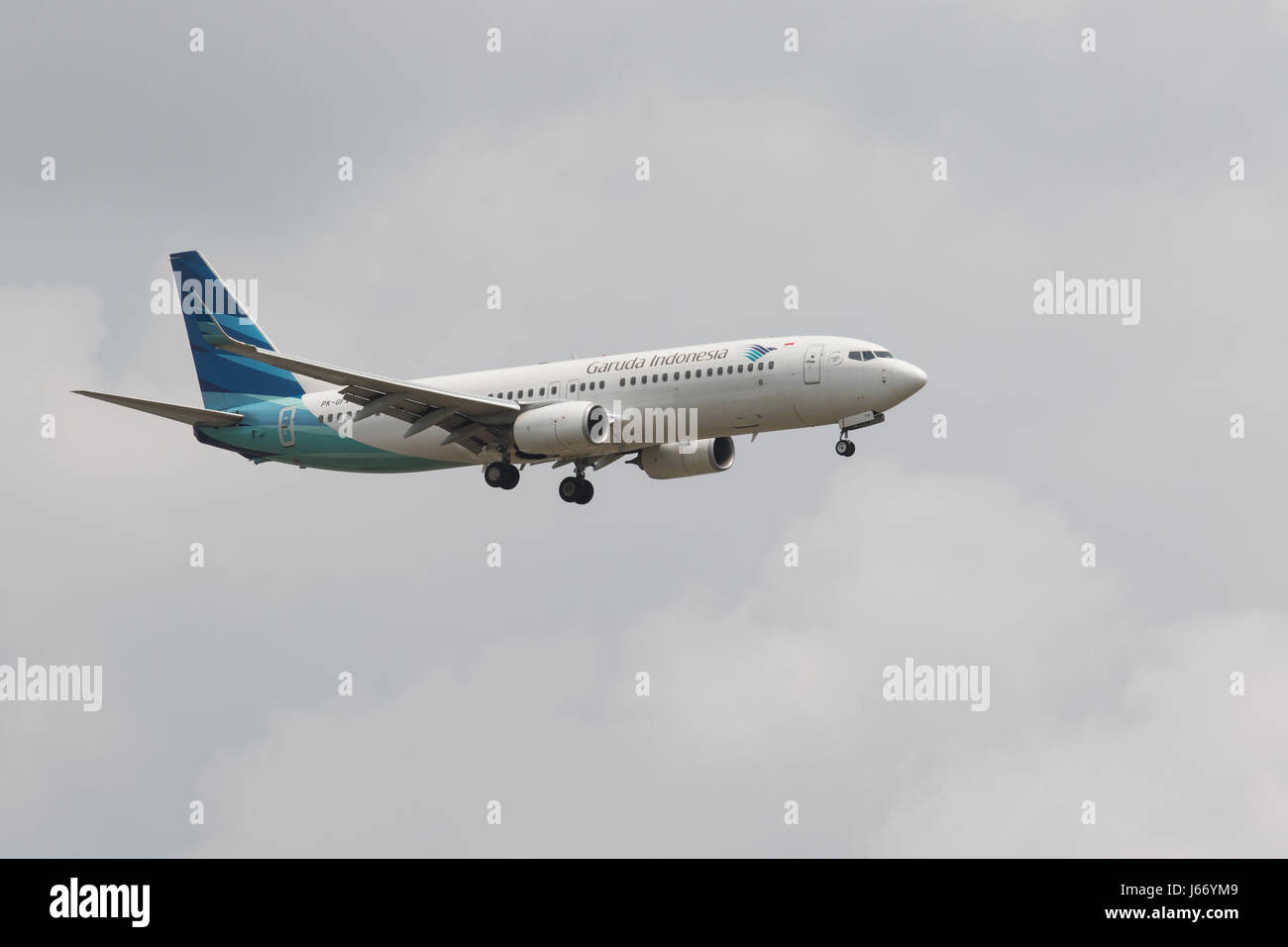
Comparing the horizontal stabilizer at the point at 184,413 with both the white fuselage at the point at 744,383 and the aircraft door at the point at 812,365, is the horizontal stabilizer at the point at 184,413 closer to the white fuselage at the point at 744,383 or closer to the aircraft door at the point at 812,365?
the white fuselage at the point at 744,383

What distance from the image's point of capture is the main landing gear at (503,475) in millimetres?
71312

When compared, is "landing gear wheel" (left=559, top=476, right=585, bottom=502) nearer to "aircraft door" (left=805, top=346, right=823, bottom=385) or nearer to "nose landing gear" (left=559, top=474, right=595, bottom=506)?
"nose landing gear" (left=559, top=474, right=595, bottom=506)

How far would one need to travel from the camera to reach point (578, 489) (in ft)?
237

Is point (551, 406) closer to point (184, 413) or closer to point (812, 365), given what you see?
point (812, 365)

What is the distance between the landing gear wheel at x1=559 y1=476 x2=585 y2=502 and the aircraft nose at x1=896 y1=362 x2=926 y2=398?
14.5m

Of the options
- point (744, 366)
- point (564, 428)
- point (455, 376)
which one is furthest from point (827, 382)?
point (455, 376)

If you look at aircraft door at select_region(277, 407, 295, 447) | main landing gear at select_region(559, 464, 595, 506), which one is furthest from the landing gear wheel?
aircraft door at select_region(277, 407, 295, 447)

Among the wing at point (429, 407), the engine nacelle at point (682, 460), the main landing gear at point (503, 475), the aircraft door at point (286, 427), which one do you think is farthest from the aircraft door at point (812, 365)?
the aircraft door at point (286, 427)

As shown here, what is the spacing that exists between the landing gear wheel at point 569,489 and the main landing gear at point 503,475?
6.12ft

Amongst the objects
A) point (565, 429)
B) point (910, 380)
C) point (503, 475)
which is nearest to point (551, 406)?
point (565, 429)

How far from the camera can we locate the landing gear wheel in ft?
237

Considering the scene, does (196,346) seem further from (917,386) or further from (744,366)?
(917,386)

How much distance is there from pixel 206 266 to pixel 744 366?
28.3m

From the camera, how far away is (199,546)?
73.0 m
